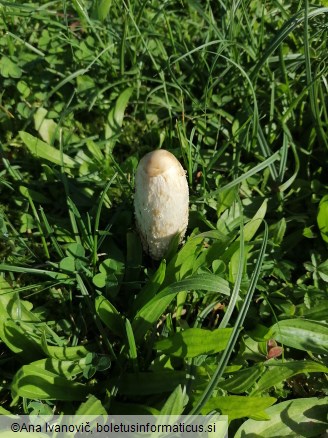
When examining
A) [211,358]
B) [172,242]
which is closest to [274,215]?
[172,242]

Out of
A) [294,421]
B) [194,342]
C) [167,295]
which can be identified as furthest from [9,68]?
[294,421]

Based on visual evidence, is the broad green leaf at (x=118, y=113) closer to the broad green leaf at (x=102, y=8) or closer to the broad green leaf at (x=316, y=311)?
the broad green leaf at (x=102, y=8)

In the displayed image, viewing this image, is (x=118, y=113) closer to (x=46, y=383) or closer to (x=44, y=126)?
(x=44, y=126)

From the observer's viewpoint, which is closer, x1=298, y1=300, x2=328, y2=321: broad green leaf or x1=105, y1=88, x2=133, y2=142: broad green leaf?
x1=298, y1=300, x2=328, y2=321: broad green leaf

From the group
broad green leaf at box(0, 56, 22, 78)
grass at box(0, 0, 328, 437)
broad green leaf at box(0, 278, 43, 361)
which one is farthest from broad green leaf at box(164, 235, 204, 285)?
broad green leaf at box(0, 56, 22, 78)

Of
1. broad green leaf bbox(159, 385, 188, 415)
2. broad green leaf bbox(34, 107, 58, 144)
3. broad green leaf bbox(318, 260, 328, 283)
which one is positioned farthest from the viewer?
broad green leaf bbox(34, 107, 58, 144)

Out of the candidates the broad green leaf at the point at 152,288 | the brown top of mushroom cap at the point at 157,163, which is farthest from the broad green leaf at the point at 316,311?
the brown top of mushroom cap at the point at 157,163

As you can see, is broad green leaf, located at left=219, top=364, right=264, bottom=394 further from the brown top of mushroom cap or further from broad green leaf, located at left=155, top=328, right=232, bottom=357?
the brown top of mushroom cap
